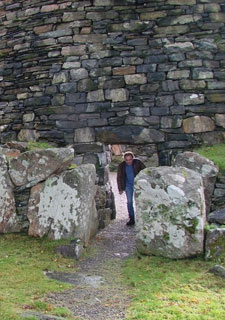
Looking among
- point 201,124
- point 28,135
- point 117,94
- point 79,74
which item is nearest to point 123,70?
point 117,94

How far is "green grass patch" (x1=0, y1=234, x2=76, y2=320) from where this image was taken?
358 cm

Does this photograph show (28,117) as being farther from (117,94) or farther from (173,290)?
(173,290)

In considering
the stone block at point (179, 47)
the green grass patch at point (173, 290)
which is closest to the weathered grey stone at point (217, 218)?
the green grass patch at point (173, 290)

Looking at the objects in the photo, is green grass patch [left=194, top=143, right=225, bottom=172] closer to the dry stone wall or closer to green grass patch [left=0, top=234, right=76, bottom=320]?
the dry stone wall

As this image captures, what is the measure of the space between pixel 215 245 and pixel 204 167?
5.65ft

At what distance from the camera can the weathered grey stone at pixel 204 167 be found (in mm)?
6168

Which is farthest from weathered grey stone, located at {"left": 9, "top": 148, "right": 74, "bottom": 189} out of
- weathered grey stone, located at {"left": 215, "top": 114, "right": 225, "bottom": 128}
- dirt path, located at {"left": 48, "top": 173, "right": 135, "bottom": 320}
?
weathered grey stone, located at {"left": 215, "top": 114, "right": 225, "bottom": 128}

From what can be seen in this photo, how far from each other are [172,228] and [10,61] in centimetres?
552

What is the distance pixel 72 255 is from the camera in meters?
5.23

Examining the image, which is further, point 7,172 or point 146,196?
point 7,172

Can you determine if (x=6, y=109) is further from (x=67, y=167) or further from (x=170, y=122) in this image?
(x=170, y=122)

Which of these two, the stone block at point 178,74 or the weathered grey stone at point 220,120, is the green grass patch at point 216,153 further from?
the stone block at point 178,74

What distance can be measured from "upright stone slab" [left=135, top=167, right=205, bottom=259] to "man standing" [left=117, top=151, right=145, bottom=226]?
7.18 ft

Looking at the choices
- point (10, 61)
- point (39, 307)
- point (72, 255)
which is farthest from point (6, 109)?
point (39, 307)
